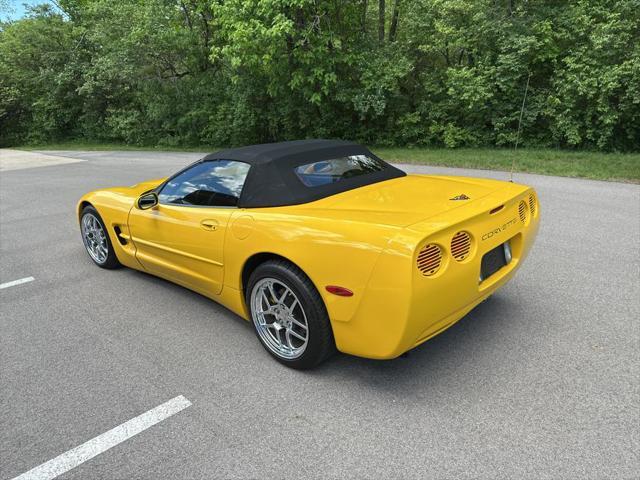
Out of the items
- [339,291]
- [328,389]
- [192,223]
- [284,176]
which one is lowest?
[328,389]

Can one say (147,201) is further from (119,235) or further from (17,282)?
(17,282)

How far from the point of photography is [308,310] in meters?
2.61

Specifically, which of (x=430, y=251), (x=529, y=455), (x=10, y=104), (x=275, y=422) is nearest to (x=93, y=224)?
(x=275, y=422)

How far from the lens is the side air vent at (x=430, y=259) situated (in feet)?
7.48

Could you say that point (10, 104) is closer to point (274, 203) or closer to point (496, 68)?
point (496, 68)

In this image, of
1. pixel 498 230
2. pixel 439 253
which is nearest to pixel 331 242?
pixel 439 253

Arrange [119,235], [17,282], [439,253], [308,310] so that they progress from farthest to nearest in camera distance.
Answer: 1. [17,282]
2. [119,235]
3. [308,310]
4. [439,253]

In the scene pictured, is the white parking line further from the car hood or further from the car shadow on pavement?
the car hood

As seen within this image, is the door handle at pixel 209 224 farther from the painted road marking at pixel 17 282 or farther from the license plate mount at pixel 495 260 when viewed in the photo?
the painted road marking at pixel 17 282

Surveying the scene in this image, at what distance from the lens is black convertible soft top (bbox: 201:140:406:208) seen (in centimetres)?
303

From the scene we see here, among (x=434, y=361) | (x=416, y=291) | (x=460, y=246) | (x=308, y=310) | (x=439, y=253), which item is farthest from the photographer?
(x=434, y=361)

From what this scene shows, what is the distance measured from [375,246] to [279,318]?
92cm

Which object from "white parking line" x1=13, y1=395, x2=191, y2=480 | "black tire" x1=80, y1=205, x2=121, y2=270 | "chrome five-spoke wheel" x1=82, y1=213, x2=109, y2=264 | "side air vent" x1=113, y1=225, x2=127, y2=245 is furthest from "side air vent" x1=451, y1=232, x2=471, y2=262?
"chrome five-spoke wheel" x1=82, y1=213, x2=109, y2=264

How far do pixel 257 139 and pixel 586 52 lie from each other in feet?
42.4
